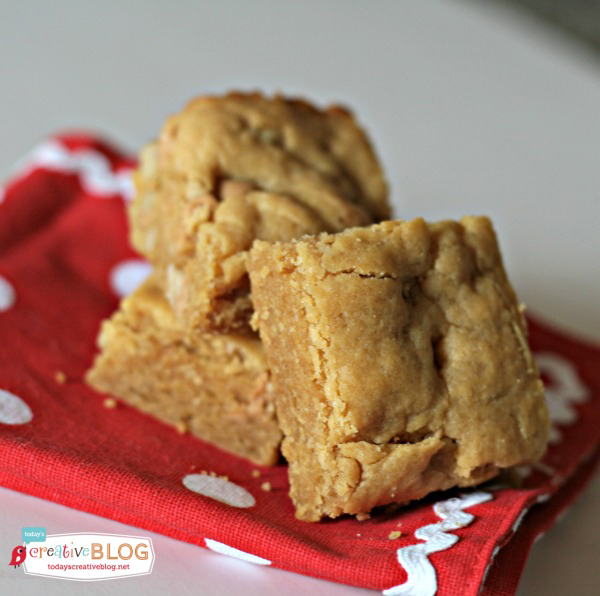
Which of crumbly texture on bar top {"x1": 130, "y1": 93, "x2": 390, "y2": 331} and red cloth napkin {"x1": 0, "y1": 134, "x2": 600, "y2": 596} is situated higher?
crumbly texture on bar top {"x1": 130, "y1": 93, "x2": 390, "y2": 331}

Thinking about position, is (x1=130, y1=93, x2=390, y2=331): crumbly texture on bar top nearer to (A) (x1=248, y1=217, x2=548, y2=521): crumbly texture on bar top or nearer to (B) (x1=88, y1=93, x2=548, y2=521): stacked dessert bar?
(B) (x1=88, y1=93, x2=548, y2=521): stacked dessert bar

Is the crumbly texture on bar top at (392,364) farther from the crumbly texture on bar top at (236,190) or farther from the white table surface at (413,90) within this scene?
the white table surface at (413,90)

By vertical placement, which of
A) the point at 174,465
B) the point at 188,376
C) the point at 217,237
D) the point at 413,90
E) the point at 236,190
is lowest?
the point at 174,465

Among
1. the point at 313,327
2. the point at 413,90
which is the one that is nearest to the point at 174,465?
the point at 313,327

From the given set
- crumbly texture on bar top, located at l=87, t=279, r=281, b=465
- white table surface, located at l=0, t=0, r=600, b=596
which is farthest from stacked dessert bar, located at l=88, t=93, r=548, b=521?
white table surface, located at l=0, t=0, r=600, b=596

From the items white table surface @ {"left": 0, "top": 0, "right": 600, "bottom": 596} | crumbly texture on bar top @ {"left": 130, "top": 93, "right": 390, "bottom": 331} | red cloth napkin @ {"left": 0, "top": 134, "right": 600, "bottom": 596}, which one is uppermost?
white table surface @ {"left": 0, "top": 0, "right": 600, "bottom": 596}

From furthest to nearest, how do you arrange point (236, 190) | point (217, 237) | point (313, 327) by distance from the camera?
point (236, 190) → point (217, 237) → point (313, 327)

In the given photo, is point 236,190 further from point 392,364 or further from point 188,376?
point 392,364
